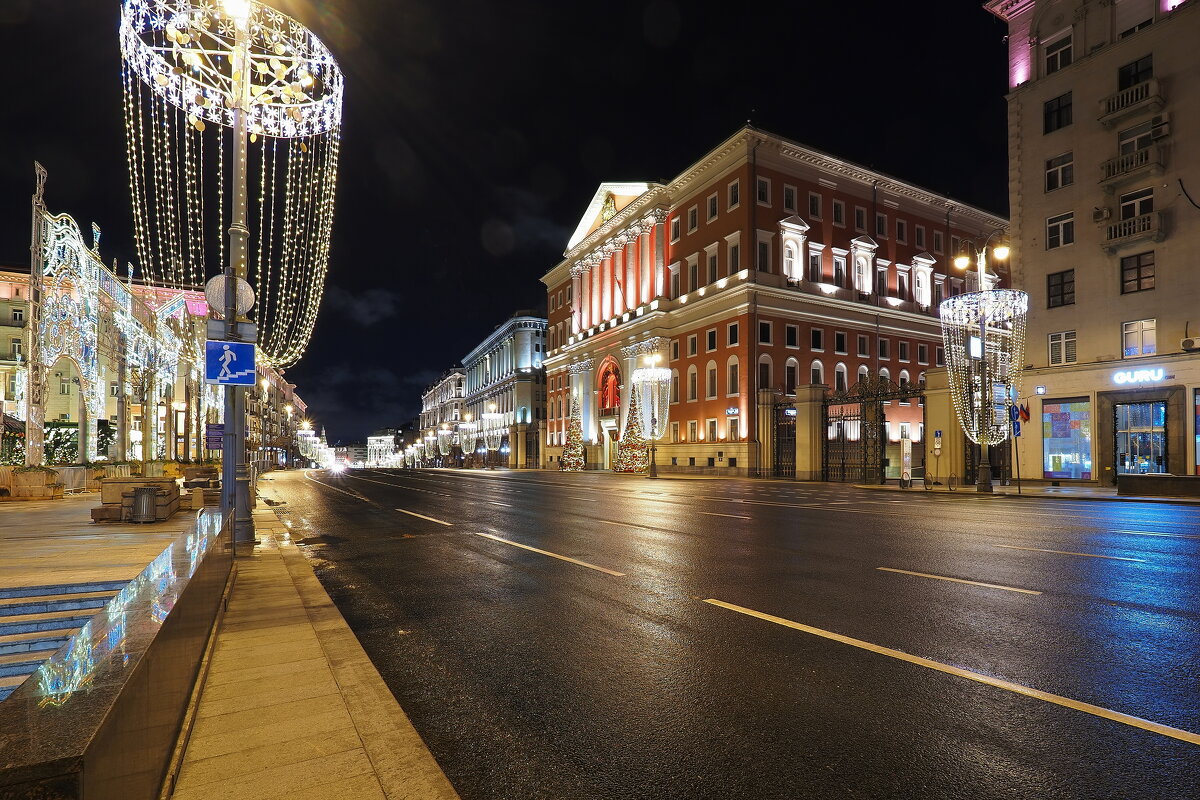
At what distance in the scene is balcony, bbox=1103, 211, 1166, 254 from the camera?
2750cm

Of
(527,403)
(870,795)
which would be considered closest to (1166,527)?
(870,795)

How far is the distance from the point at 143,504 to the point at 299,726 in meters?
12.3

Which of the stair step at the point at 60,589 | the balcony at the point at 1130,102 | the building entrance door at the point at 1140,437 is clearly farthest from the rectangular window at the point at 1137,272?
the stair step at the point at 60,589

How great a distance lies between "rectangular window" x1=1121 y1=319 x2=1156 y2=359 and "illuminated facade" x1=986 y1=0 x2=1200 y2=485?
6cm

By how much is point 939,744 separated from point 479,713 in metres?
2.75

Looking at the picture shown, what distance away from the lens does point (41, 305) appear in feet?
65.3

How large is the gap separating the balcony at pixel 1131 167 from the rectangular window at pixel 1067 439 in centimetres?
963

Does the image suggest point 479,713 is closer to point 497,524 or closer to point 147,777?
point 147,777

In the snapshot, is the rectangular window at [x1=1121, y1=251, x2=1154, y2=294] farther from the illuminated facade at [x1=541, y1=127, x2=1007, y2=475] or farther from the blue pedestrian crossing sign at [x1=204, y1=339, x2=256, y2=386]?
the blue pedestrian crossing sign at [x1=204, y1=339, x2=256, y2=386]

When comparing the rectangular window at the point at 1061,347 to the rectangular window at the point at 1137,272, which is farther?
the rectangular window at the point at 1061,347

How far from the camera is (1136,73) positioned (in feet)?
94.6

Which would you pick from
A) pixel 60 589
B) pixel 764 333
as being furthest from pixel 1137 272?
pixel 60 589

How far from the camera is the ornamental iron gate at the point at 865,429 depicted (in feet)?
108

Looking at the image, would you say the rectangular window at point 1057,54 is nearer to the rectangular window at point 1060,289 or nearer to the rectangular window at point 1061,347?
the rectangular window at point 1060,289
